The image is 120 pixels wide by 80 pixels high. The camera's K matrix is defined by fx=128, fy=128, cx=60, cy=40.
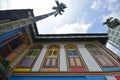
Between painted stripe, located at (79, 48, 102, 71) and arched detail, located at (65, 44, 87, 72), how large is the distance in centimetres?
29

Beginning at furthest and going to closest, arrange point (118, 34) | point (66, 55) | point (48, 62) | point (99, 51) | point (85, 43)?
point (118, 34)
point (85, 43)
point (99, 51)
point (66, 55)
point (48, 62)

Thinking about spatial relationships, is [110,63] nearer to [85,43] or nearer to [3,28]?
[85,43]

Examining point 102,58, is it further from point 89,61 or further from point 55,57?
point 55,57

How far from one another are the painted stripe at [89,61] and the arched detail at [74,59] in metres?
0.29

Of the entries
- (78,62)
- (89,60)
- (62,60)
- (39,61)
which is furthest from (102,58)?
(39,61)

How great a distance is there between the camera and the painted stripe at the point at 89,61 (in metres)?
7.56

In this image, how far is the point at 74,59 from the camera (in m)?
8.76

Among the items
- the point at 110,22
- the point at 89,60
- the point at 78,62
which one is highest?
the point at 110,22

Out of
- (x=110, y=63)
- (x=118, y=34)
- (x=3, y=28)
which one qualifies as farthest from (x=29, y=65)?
(x=118, y=34)

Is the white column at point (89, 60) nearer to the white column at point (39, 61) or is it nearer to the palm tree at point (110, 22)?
the white column at point (39, 61)

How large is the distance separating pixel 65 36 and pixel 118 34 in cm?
5215

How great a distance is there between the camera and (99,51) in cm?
1000

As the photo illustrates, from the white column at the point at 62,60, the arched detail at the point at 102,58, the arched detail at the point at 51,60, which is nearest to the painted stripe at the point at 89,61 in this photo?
the arched detail at the point at 102,58

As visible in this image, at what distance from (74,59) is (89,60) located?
1004mm
